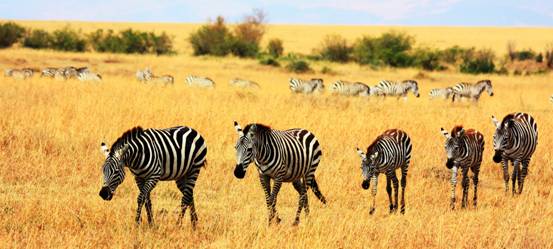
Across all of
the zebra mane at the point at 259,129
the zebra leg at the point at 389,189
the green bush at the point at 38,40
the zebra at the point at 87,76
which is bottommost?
the green bush at the point at 38,40

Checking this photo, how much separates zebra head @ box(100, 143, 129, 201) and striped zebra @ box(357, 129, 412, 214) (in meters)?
3.03

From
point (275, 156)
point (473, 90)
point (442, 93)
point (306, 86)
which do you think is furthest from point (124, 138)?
point (473, 90)

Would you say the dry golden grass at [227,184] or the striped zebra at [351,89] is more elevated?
the dry golden grass at [227,184]

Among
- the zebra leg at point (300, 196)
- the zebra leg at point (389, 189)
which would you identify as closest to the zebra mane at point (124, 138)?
the zebra leg at point (300, 196)

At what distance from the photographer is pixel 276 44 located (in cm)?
5822

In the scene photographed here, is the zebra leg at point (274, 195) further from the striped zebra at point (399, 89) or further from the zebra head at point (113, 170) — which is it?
the striped zebra at point (399, 89)

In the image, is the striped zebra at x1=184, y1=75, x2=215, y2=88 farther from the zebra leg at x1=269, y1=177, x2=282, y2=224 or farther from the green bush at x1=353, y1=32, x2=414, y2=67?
the green bush at x1=353, y1=32, x2=414, y2=67

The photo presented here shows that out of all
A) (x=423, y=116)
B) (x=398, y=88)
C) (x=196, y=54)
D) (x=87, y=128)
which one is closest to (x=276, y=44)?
(x=196, y=54)

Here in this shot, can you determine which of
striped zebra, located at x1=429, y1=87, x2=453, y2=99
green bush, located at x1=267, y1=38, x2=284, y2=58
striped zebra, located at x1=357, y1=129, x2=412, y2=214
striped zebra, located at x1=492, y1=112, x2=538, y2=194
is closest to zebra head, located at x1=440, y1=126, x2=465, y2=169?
striped zebra, located at x1=357, y1=129, x2=412, y2=214

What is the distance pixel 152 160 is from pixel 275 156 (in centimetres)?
138

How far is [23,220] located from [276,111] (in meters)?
9.58

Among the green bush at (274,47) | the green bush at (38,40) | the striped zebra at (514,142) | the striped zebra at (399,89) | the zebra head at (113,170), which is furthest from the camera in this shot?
the green bush at (274,47)

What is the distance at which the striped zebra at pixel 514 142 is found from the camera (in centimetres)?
1043

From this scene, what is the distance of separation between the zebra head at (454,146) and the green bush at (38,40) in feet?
149
